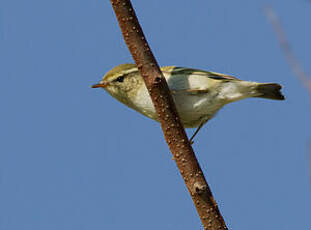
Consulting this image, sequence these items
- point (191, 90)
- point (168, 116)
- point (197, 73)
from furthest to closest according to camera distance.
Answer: point (197, 73)
point (191, 90)
point (168, 116)

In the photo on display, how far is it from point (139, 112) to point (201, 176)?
1.43 m

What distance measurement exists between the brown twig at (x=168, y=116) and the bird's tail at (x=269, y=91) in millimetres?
1562

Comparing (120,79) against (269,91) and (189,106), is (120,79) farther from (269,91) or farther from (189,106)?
(269,91)

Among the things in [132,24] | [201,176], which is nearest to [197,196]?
[201,176]

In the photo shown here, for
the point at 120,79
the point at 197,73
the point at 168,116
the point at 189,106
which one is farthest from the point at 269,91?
the point at 168,116

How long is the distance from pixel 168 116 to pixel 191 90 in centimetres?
119

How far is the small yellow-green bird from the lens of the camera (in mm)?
3514

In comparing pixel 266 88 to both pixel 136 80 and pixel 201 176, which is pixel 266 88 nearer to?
pixel 136 80

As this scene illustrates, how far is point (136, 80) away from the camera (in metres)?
3.68

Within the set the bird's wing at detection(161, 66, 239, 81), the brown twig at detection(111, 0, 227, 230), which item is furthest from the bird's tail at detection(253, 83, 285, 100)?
the brown twig at detection(111, 0, 227, 230)

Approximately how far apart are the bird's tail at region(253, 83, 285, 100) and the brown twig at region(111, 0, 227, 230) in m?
1.56

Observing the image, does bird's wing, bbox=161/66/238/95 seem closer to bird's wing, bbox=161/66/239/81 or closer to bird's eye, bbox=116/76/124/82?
bird's wing, bbox=161/66/239/81

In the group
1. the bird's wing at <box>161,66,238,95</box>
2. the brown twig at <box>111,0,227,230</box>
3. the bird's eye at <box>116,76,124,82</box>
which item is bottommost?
the brown twig at <box>111,0,227,230</box>

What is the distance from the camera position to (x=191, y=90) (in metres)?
3.50
